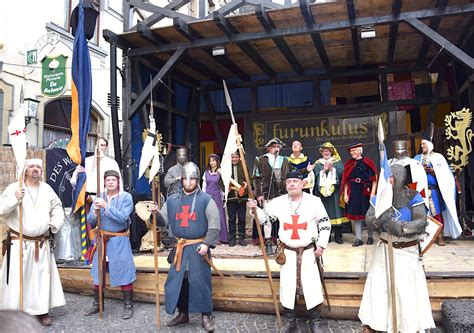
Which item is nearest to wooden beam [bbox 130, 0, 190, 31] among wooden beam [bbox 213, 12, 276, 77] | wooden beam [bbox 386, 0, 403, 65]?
wooden beam [bbox 213, 12, 276, 77]

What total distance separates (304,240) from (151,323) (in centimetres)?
188

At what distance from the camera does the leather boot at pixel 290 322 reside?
3.91 meters

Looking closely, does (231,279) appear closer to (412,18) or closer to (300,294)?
(300,294)

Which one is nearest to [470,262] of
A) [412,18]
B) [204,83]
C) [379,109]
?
[412,18]

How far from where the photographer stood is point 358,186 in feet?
19.9

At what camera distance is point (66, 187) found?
6719mm

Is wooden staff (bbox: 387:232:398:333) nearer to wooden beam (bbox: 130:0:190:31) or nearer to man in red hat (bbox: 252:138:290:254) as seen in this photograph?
man in red hat (bbox: 252:138:290:254)

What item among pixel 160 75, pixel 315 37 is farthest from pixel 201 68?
Result: pixel 315 37

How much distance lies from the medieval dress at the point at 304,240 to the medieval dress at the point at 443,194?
111 inches

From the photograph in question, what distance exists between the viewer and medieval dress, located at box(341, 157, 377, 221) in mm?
6012

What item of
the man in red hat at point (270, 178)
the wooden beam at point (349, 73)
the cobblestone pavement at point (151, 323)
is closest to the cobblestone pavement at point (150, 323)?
the cobblestone pavement at point (151, 323)

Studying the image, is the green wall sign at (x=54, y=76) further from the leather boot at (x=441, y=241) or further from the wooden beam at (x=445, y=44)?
the leather boot at (x=441, y=241)

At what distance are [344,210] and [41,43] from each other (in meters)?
6.70

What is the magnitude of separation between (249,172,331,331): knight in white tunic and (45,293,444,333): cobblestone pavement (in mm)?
346
